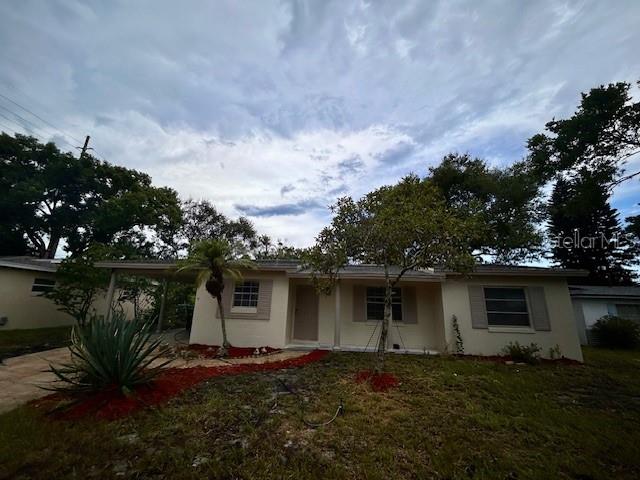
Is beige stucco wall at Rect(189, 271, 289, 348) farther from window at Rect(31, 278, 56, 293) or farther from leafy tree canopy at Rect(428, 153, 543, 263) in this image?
leafy tree canopy at Rect(428, 153, 543, 263)

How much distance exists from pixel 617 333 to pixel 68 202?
104ft

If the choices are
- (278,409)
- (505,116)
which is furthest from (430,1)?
(278,409)

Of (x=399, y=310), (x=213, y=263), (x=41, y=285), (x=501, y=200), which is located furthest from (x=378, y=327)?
(x=41, y=285)

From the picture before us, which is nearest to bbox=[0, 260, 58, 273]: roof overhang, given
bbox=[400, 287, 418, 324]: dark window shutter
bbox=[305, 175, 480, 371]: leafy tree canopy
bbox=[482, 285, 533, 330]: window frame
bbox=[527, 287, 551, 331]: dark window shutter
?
bbox=[305, 175, 480, 371]: leafy tree canopy

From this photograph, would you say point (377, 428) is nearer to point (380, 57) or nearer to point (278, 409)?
point (278, 409)

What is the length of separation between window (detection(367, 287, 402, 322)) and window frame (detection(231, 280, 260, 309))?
13.2ft

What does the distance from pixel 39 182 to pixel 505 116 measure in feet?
82.1

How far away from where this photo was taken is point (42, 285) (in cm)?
1266

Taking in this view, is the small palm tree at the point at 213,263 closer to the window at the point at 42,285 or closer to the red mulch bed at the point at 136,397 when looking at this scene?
the red mulch bed at the point at 136,397

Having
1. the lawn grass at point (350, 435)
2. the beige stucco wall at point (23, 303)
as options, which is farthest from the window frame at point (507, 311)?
the beige stucco wall at point (23, 303)

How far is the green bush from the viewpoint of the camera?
1161 cm

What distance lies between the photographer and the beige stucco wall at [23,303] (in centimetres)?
1124

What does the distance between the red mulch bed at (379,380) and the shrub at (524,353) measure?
14.4 feet

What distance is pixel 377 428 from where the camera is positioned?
3.67m
